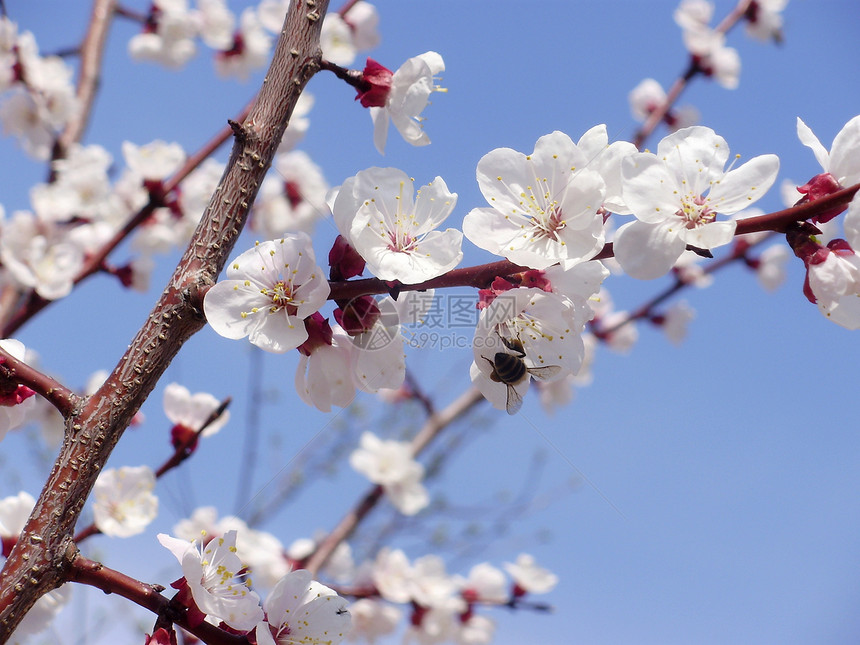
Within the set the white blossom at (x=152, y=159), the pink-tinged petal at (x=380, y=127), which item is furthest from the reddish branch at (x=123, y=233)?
the pink-tinged petal at (x=380, y=127)

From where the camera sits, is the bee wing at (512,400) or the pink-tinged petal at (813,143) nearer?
the pink-tinged petal at (813,143)

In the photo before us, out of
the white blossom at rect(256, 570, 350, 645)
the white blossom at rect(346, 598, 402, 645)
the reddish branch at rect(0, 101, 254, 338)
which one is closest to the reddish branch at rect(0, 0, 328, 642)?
the white blossom at rect(256, 570, 350, 645)

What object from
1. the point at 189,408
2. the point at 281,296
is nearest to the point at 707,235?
the point at 281,296

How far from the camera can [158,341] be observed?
3.58 ft

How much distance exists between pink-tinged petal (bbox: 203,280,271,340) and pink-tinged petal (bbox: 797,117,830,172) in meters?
1.00

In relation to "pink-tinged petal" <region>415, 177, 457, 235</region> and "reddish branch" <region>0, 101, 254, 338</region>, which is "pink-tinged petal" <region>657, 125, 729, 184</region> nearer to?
"pink-tinged petal" <region>415, 177, 457, 235</region>

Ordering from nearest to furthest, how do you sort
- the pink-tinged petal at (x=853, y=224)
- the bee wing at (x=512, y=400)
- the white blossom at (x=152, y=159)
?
the pink-tinged petal at (x=853, y=224), the bee wing at (x=512, y=400), the white blossom at (x=152, y=159)

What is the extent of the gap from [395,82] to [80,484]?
3.29ft

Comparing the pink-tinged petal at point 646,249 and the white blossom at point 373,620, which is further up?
the white blossom at point 373,620

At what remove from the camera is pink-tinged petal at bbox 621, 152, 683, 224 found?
3.64 feet

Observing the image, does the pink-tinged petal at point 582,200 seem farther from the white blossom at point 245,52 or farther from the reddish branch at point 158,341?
the white blossom at point 245,52

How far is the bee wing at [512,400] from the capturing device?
1.32 meters

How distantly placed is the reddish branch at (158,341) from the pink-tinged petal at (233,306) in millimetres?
25

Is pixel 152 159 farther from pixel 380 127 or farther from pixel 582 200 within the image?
pixel 582 200
